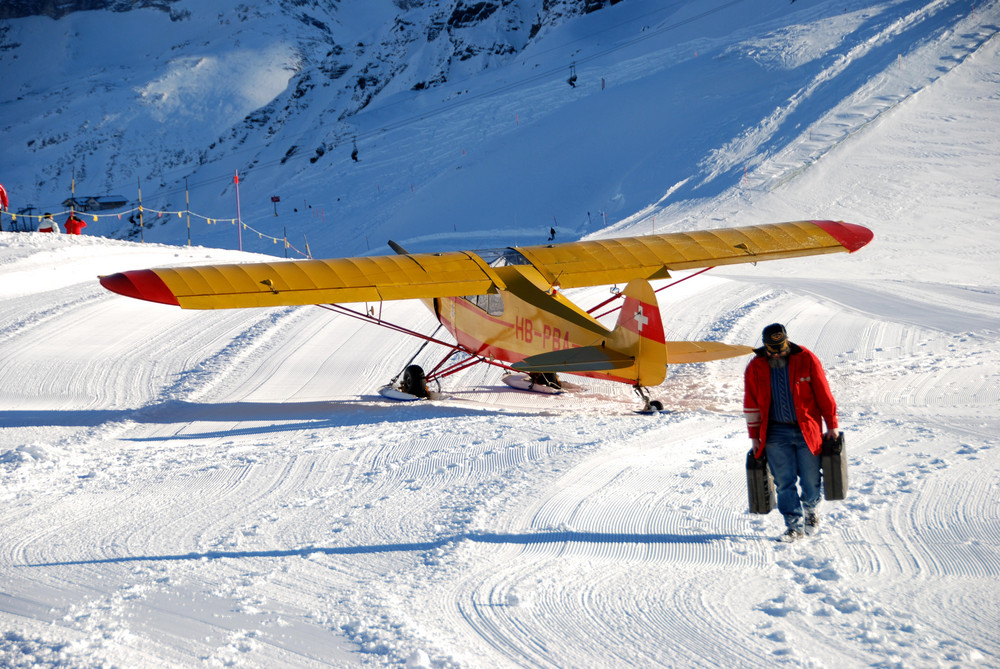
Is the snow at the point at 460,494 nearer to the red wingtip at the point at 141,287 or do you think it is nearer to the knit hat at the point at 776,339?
the knit hat at the point at 776,339

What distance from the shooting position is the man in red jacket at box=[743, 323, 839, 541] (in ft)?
15.8

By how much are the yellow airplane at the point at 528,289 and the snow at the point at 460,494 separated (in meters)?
0.59

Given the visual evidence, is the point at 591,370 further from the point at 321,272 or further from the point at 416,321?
the point at 416,321

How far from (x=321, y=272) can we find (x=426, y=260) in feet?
4.70

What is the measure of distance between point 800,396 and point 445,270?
6751 millimetres

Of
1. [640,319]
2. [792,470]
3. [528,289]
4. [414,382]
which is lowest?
[414,382]

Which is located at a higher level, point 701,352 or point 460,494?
point 701,352

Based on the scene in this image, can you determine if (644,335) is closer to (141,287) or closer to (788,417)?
(788,417)

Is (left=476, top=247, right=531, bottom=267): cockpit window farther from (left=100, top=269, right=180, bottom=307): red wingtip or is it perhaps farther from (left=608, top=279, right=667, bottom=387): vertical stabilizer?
(left=100, top=269, right=180, bottom=307): red wingtip

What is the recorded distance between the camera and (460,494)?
20.0ft

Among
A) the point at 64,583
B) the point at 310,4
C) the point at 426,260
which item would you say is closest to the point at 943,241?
the point at 426,260

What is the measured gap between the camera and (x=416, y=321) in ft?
46.4

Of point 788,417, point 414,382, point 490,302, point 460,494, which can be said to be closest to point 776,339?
point 788,417

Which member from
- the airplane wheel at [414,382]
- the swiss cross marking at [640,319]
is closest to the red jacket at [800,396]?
the swiss cross marking at [640,319]
